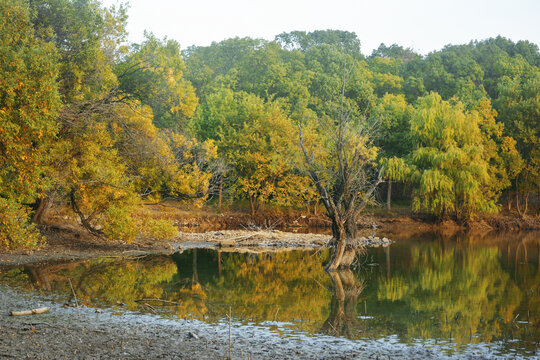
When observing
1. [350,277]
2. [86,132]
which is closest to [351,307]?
[350,277]

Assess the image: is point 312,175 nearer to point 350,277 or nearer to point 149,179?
point 350,277

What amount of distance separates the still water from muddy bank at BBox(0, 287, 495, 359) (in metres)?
0.64

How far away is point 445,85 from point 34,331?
64.6m

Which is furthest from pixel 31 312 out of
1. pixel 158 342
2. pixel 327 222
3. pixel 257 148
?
pixel 257 148

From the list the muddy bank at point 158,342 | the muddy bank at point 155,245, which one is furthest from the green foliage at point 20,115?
the muddy bank at point 158,342

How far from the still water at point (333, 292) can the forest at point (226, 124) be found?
359 cm

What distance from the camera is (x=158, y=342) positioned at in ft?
38.5

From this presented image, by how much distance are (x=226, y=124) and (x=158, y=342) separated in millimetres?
42198

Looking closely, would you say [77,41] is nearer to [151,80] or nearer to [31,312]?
[151,80]

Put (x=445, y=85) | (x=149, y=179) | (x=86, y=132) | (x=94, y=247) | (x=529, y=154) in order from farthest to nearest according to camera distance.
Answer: (x=445, y=85) → (x=529, y=154) → (x=149, y=179) → (x=94, y=247) → (x=86, y=132)

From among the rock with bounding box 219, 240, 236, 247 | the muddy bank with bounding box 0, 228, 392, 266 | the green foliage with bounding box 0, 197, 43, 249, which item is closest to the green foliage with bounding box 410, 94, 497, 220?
the muddy bank with bounding box 0, 228, 392, 266

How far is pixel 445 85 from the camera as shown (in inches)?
2694

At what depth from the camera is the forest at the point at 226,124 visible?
69.5 ft

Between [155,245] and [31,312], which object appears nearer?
[31,312]
